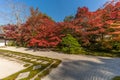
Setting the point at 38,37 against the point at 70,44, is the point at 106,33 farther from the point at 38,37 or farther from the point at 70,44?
the point at 38,37

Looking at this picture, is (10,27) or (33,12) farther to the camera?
(10,27)

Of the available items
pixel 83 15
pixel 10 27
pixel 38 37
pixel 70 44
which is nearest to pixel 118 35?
pixel 83 15

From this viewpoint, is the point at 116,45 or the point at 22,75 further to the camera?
the point at 116,45

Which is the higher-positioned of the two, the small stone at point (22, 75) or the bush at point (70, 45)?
the bush at point (70, 45)

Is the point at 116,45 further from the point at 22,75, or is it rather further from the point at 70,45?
the point at 22,75

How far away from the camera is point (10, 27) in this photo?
24.6 metres

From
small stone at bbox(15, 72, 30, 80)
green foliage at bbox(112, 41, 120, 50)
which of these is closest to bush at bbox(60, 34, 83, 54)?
green foliage at bbox(112, 41, 120, 50)

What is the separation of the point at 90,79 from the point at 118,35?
10.2 meters

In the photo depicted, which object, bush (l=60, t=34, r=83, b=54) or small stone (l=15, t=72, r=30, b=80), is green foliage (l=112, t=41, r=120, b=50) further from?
small stone (l=15, t=72, r=30, b=80)

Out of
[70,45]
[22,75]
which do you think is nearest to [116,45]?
[70,45]

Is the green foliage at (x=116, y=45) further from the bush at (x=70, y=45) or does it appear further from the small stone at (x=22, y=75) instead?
the small stone at (x=22, y=75)

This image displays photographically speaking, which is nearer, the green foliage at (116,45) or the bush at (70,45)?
the bush at (70,45)

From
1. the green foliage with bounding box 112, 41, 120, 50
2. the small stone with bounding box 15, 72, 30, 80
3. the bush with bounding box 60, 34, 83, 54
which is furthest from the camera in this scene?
the green foliage with bounding box 112, 41, 120, 50

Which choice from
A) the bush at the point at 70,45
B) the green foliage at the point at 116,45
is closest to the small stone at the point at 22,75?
the bush at the point at 70,45
